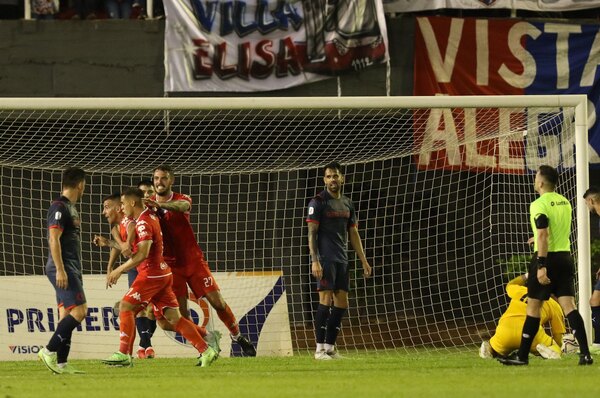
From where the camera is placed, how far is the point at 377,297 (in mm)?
17734

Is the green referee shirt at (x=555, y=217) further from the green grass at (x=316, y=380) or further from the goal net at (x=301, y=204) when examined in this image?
the goal net at (x=301, y=204)

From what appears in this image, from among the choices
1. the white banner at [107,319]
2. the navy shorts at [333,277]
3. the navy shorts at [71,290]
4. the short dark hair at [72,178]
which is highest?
the short dark hair at [72,178]

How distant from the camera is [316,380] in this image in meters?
9.75

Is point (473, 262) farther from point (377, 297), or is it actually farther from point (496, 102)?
point (496, 102)

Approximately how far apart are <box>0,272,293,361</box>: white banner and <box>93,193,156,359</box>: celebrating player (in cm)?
100

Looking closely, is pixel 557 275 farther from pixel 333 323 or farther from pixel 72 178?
pixel 72 178

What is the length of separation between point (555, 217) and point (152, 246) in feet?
12.2

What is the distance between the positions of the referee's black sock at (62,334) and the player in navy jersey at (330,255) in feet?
9.61

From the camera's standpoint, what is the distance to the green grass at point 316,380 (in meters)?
8.57

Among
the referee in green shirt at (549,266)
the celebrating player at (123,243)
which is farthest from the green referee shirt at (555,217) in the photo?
the celebrating player at (123,243)

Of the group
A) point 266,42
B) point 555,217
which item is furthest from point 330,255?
point 266,42

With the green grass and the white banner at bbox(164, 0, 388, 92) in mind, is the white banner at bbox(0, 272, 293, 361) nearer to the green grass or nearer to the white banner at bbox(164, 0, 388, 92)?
the green grass

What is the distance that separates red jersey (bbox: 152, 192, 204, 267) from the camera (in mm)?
12633

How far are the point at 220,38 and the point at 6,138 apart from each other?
127 inches
